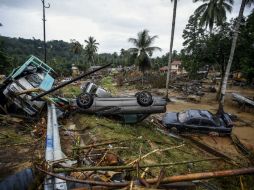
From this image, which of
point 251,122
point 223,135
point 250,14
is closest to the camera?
point 223,135

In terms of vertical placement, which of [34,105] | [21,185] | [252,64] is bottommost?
[34,105]

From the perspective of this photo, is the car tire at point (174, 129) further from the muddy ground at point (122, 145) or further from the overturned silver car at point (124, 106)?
the overturned silver car at point (124, 106)

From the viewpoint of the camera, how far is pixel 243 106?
2109cm

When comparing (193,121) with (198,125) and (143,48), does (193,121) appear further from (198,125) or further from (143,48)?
(143,48)

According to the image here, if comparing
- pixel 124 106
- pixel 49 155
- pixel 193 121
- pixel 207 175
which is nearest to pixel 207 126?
pixel 193 121

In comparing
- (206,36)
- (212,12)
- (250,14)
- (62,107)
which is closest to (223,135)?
(62,107)

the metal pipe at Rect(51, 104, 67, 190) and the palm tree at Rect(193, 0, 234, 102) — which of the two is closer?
the metal pipe at Rect(51, 104, 67, 190)

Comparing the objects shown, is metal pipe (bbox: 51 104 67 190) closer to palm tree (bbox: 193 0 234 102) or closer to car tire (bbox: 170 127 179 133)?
car tire (bbox: 170 127 179 133)

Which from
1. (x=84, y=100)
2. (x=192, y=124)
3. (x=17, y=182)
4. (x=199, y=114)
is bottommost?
(x=192, y=124)

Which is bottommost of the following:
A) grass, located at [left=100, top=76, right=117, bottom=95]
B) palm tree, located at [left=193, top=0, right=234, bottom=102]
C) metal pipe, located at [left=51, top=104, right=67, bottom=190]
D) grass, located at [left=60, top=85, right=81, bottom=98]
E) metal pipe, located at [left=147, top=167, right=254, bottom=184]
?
grass, located at [left=100, top=76, right=117, bottom=95]

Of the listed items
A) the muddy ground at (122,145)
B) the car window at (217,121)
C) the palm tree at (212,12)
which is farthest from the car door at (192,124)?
the palm tree at (212,12)

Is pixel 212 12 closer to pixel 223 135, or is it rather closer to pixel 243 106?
pixel 243 106

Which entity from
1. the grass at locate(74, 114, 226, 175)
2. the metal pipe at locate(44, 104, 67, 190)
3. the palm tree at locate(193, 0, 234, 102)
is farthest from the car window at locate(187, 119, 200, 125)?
the palm tree at locate(193, 0, 234, 102)

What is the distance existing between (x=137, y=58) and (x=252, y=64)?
18.3m
